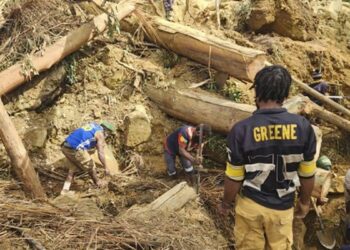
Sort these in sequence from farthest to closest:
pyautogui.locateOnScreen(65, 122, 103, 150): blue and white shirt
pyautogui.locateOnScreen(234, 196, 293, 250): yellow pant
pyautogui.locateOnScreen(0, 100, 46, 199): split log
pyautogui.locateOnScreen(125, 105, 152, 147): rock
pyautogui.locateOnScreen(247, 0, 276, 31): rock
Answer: pyautogui.locateOnScreen(247, 0, 276, 31): rock → pyautogui.locateOnScreen(125, 105, 152, 147): rock → pyautogui.locateOnScreen(65, 122, 103, 150): blue and white shirt → pyautogui.locateOnScreen(0, 100, 46, 199): split log → pyautogui.locateOnScreen(234, 196, 293, 250): yellow pant

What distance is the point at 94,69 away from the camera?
729 cm

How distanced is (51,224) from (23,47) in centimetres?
355

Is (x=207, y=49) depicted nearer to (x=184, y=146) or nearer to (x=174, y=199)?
(x=184, y=146)

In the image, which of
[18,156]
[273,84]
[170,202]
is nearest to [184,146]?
[170,202]

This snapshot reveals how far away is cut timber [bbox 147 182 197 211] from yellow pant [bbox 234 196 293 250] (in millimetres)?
1557

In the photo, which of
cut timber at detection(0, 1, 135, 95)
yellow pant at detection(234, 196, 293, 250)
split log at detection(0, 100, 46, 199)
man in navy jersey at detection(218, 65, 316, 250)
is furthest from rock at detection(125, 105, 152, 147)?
yellow pant at detection(234, 196, 293, 250)

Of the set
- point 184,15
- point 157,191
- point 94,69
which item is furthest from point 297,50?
point 157,191

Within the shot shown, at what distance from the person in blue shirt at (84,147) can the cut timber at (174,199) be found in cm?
131

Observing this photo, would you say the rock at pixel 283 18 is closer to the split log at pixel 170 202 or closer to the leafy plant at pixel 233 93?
the leafy plant at pixel 233 93

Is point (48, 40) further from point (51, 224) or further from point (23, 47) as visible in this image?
point (51, 224)

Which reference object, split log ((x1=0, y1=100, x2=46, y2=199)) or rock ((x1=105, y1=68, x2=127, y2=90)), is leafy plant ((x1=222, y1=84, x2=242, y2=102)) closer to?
rock ((x1=105, y1=68, x2=127, y2=90))

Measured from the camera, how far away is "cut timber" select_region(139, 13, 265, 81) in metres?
6.45

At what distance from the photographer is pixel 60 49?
6.80 meters

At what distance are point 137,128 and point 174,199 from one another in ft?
5.99
